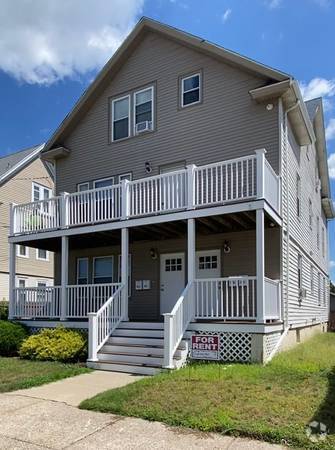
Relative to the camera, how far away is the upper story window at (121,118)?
1608 cm

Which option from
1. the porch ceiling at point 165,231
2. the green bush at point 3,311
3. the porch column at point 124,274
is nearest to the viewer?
the porch ceiling at point 165,231

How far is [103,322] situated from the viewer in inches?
464

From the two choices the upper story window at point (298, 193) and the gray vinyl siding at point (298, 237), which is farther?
the upper story window at point (298, 193)

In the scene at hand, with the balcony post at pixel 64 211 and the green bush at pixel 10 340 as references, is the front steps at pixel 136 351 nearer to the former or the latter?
the green bush at pixel 10 340

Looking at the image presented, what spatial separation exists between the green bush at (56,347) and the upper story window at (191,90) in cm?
788

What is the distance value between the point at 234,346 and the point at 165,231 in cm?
441

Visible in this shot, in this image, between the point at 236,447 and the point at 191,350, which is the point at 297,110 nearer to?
the point at 191,350

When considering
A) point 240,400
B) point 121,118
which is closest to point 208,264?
point 121,118

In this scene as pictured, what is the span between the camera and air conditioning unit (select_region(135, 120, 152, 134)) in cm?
1536

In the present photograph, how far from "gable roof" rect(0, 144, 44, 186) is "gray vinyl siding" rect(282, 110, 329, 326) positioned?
52.8ft

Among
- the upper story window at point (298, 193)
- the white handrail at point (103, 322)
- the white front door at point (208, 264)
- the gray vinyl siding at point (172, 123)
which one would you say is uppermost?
the gray vinyl siding at point (172, 123)

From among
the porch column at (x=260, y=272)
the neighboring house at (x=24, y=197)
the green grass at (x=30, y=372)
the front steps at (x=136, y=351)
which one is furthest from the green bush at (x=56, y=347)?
the neighboring house at (x=24, y=197)

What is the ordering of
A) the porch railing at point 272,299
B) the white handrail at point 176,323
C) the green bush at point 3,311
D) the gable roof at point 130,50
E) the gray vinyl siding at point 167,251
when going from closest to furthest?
the white handrail at point 176,323 → the porch railing at point 272,299 → the gray vinyl siding at point 167,251 → the gable roof at point 130,50 → the green bush at point 3,311

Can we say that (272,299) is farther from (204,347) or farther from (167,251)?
(167,251)
